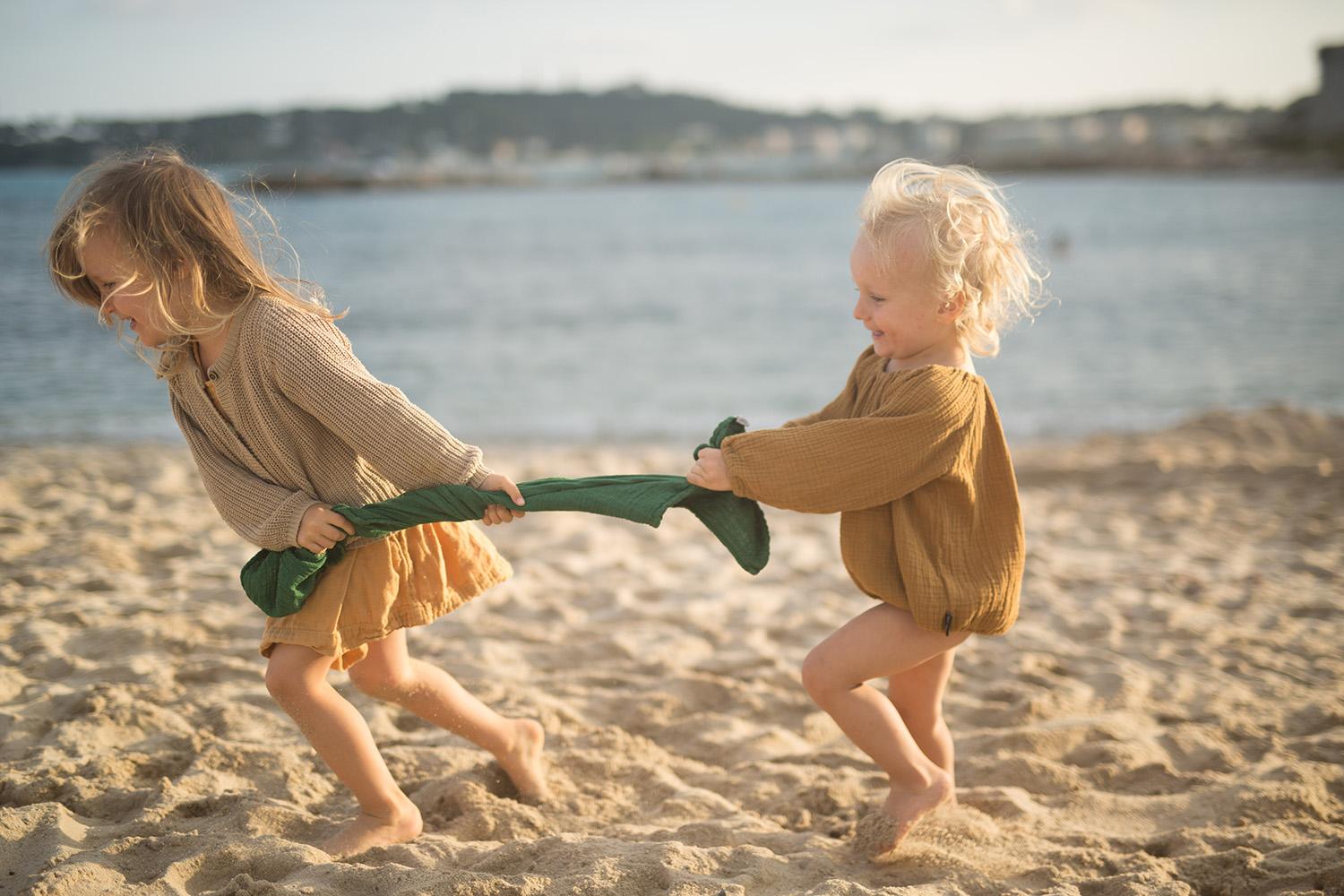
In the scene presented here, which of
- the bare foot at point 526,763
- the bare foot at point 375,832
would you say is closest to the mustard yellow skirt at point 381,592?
the bare foot at point 375,832

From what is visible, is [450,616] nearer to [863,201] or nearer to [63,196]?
[63,196]

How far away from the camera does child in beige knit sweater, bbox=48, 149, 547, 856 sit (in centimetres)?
237

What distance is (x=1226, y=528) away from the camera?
5.63m

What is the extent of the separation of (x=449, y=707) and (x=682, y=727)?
3.00 feet

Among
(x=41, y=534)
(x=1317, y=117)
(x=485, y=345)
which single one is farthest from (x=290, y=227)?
(x=1317, y=117)

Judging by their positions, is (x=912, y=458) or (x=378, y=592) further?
(x=378, y=592)

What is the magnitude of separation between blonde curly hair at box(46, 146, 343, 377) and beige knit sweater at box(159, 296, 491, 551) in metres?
0.06

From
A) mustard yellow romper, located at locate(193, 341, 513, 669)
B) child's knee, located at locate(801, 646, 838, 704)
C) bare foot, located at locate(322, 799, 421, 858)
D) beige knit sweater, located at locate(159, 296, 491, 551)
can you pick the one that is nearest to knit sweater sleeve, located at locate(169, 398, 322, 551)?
beige knit sweater, located at locate(159, 296, 491, 551)

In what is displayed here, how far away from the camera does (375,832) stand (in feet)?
8.51

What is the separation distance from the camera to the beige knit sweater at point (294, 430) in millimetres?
2375

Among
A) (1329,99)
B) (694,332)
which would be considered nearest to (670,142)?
(1329,99)

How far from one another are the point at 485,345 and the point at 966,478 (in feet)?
40.6

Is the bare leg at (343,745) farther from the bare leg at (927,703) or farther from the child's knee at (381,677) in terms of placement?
the bare leg at (927,703)

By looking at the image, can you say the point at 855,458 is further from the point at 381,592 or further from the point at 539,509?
the point at 381,592
